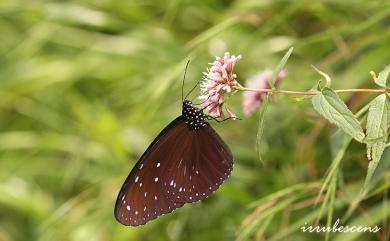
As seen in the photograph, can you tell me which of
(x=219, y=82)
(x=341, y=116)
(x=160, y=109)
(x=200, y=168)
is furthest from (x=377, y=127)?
(x=160, y=109)

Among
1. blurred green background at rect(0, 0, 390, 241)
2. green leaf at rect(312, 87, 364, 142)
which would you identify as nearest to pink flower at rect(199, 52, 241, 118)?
green leaf at rect(312, 87, 364, 142)

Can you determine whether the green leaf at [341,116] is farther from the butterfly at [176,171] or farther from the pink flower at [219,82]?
the butterfly at [176,171]

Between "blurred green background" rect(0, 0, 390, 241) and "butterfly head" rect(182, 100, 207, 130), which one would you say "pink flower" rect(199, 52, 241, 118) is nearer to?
"butterfly head" rect(182, 100, 207, 130)

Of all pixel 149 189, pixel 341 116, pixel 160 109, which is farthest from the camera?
pixel 160 109

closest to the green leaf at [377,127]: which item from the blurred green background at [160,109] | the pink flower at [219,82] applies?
the pink flower at [219,82]

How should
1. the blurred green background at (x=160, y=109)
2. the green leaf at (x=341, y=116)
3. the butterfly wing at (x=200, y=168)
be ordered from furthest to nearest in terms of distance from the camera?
the blurred green background at (x=160, y=109), the butterfly wing at (x=200, y=168), the green leaf at (x=341, y=116)

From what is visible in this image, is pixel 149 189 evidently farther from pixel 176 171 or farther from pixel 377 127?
pixel 377 127

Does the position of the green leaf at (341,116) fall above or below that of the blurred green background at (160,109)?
below
